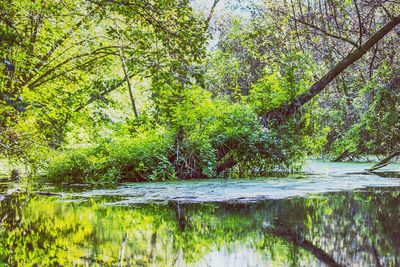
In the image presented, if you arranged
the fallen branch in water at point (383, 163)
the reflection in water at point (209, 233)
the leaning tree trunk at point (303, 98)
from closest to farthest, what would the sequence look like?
the reflection in water at point (209, 233)
the leaning tree trunk at point (303, 98)
the fallen branch in water at point (383, 163)

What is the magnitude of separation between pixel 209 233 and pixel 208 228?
0.22 metres

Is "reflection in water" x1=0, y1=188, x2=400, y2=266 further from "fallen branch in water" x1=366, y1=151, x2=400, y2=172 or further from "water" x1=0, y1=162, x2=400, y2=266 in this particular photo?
"fallen branch in water" x1=366, y1=151, x2=400, y2=172

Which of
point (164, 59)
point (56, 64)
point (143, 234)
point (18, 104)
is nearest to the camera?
point (18, 104)

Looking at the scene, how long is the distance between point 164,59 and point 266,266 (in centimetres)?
309

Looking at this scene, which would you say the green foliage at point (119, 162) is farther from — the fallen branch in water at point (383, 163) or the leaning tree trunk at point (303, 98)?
the fallen branch in water at point (383, 163)

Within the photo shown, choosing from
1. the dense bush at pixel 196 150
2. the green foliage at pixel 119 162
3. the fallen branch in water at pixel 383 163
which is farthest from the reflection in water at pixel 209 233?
the fallen branch in water at pixel 383 163

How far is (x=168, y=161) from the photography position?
997 cm

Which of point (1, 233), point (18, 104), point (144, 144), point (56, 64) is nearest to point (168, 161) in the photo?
point (144, 144)

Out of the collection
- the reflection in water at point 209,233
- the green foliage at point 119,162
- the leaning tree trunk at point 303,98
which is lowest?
the reflection in water at point 209,233

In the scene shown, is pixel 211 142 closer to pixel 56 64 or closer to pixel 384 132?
pixel 384 132

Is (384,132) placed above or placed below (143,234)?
above

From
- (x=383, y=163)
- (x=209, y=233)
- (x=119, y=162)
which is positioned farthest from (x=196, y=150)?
(x=209, y=233)

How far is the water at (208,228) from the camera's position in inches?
121

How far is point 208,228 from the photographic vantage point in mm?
4211
